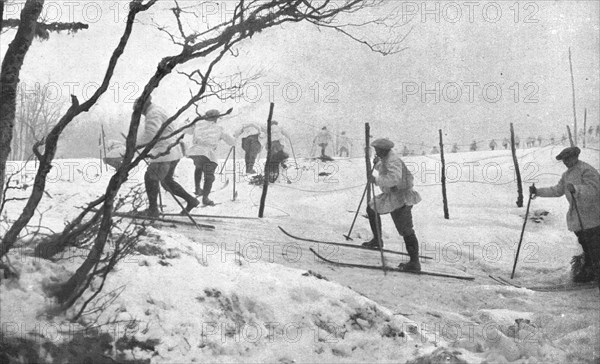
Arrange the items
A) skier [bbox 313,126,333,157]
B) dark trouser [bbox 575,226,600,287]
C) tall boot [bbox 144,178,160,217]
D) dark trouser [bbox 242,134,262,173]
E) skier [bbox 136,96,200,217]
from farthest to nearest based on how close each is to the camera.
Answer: skier [bbox 313,126,333,157]
dark trouser [bbox 242,134,262,173]
tall boot [bbox 144,178,160,217]
skier [bbox 136,96,200,217]
dark trouser [bbox 575,226,600,287]

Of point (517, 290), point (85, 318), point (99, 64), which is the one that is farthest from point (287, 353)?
point (99, 64)

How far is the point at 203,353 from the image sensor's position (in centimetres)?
294

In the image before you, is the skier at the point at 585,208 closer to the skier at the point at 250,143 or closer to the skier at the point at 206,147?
the skier at the point at 206,147

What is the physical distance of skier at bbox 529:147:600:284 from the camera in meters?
5.70

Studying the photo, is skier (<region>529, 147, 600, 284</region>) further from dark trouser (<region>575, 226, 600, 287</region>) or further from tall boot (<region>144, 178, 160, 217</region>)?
tall boot (<region>144, 178, 160, 217</region>)

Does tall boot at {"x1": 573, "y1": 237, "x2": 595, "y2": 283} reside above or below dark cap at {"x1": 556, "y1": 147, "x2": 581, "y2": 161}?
below

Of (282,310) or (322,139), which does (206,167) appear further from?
(322,139)

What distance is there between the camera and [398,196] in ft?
19.5

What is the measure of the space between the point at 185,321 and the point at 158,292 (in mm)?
286

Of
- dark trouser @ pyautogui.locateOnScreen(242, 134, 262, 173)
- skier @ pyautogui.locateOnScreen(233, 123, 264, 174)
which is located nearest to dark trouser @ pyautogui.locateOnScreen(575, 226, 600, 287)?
skier @ pyautogui.locateOnScreen(233, 123, 264, 174)

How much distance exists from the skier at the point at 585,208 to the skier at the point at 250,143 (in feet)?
24.8

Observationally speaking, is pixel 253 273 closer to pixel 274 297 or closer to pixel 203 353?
pixel 274 297

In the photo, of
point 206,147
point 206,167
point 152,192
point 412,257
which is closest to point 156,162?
point 152,192

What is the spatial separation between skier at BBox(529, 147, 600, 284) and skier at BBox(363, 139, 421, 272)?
1.78 metres
